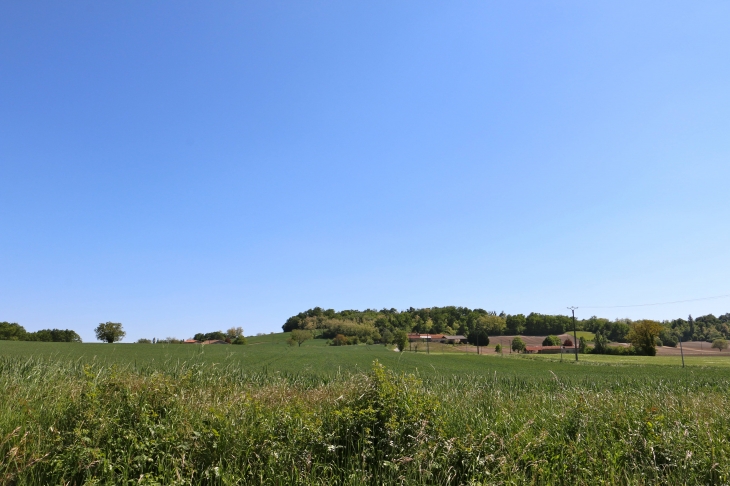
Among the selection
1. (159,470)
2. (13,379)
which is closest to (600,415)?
(159,470)

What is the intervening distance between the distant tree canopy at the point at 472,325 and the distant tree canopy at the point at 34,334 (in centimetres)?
7158

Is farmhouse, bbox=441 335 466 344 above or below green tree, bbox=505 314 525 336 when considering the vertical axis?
below

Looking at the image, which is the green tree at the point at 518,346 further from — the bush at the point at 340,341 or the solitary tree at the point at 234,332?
the solitary tree at the point at 234,332

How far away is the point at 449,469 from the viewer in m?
6.03

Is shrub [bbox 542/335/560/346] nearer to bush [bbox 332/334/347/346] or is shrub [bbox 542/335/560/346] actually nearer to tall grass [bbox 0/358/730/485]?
bush [bbox 332/334/347/346]

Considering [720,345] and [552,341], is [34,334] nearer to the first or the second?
[552,341]

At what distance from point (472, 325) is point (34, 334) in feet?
488

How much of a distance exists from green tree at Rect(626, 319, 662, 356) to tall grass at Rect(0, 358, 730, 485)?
345 ft

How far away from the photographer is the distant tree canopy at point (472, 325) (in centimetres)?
13938

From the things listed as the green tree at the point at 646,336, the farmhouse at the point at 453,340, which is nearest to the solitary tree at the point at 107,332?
the farmhouse at the point at 453,340

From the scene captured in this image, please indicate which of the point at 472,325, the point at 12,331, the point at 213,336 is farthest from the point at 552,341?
the point at 12,331

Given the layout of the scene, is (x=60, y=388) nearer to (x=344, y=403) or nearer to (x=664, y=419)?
(x=344, y=403)

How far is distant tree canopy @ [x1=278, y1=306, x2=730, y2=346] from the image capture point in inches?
5487

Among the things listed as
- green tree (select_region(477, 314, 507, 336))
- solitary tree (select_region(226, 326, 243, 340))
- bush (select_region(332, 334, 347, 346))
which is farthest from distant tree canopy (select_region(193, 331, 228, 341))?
green tree (select_region(477, 314, 507, 336))
